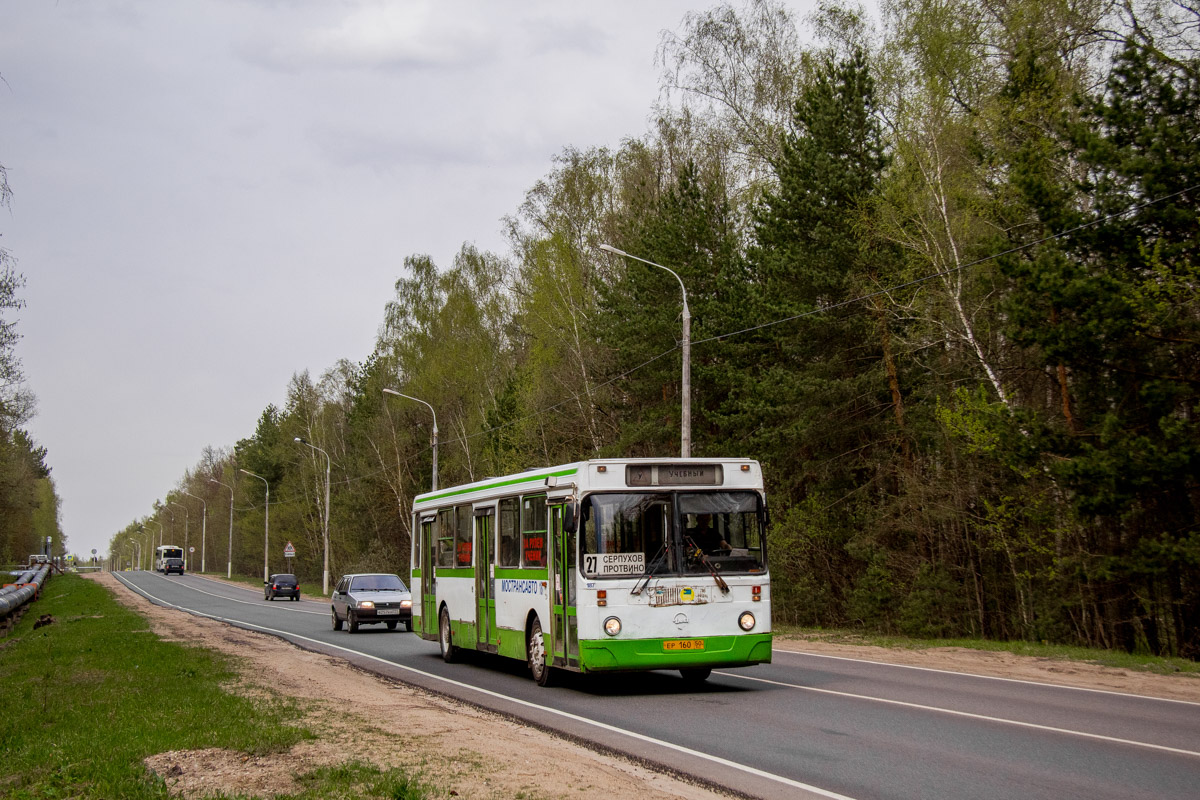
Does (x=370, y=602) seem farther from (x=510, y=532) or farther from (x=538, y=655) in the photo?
(x=538, y=655)

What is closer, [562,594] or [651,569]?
[651,569]

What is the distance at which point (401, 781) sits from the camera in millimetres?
8109

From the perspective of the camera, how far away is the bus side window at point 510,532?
16477mm

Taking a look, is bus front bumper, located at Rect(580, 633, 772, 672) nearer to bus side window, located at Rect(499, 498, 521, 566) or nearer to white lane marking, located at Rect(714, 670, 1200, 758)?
white lane marking, located at Rect(714, 670, 1200, 758)

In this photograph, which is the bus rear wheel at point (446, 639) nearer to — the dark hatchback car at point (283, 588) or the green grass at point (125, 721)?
the green grass at point (125, 721)

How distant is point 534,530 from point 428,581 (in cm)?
662

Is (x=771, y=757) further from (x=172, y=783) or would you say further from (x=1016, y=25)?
(x=1016, y=25)

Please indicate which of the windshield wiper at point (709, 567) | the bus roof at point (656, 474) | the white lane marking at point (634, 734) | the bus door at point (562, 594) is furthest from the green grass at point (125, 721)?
the windshield wiper at point (709, 567)

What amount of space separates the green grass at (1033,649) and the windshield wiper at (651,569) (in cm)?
788

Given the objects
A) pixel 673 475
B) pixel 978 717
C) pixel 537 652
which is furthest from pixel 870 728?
pixel 537 652

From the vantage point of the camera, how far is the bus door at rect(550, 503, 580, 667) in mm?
14273

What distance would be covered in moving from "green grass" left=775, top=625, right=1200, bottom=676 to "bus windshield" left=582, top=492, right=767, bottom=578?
709cm

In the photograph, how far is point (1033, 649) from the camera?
20281mm

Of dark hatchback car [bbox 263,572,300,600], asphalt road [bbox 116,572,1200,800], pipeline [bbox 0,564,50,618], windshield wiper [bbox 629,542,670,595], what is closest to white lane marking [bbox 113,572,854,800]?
asphalt road [bbox 116,572,1200,800]
